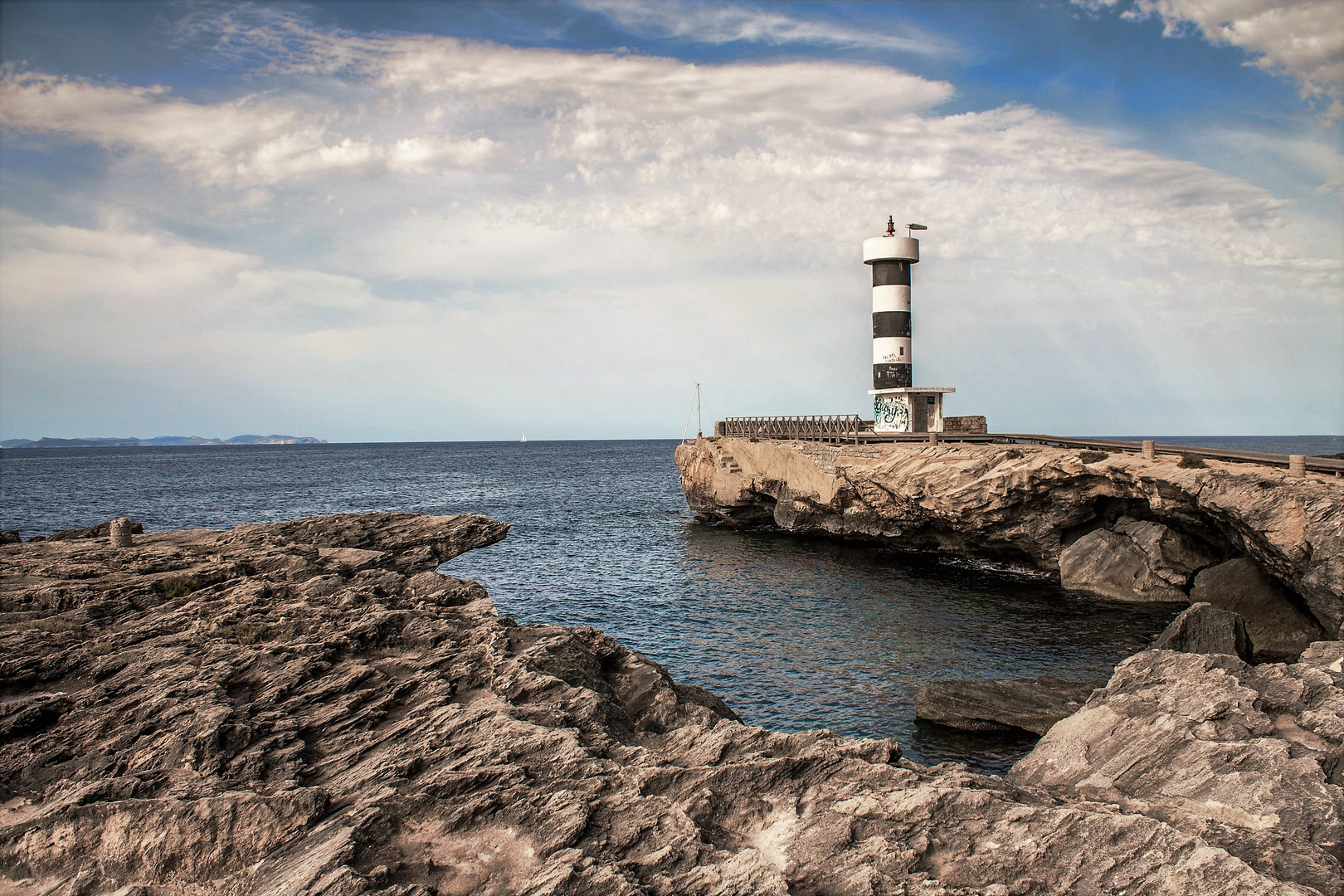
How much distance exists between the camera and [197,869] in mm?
8719

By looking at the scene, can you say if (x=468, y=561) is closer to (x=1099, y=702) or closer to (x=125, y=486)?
(x=1099, y=702)

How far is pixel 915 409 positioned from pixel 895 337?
460 cm

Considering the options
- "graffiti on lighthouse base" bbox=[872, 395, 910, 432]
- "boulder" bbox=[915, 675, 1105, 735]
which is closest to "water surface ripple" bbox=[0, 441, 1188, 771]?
"boulder" bbox=[915, 675, 1105, 735]

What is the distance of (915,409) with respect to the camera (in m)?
47.1

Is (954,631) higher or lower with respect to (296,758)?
lower

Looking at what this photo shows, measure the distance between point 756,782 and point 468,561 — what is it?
3183cm

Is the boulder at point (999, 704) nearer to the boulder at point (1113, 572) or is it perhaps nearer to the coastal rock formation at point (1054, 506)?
the coastal rock formation at point (1054, 506)

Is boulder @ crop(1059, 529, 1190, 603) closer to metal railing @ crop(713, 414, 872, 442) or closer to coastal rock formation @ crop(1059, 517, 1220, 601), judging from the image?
coastal rock formation @ crop(1059, 517, 1220, 601)

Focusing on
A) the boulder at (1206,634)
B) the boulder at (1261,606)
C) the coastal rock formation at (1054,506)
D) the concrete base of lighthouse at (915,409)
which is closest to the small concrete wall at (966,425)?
the concrete base of lighthouse at (915,409)

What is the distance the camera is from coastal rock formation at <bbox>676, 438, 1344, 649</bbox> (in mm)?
20922

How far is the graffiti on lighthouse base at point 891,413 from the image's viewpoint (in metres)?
47.0

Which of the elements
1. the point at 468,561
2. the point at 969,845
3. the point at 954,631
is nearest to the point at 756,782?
the point at 969,845

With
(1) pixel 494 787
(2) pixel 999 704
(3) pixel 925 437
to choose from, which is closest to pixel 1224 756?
(2) pixel 999 704

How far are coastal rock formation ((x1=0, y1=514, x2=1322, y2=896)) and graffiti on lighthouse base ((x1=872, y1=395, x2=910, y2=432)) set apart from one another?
109ft
